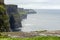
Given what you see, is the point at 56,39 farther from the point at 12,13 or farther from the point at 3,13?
the point at 12,13

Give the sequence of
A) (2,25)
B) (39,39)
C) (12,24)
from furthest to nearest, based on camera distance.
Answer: (12,24) → (2,25) → (39,39)

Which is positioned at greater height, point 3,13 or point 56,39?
point 56,39

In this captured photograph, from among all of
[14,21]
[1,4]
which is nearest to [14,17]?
[14,21]

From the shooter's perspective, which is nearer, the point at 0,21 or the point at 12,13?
the point at 0,21

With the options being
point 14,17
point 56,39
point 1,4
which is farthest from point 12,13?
point 56,39

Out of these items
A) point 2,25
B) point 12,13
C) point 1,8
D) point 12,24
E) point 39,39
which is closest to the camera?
point 39,39

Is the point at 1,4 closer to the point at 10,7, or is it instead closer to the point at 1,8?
the point at 1,8

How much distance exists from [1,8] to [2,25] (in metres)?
6.14

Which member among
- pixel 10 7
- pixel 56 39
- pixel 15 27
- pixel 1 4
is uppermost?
pixel 56 39

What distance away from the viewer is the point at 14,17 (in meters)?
103

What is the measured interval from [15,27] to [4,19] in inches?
1684

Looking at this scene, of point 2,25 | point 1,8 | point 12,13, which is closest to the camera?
point 2,25

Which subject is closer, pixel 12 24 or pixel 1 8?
pixel 1 8

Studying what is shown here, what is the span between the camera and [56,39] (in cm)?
1173
